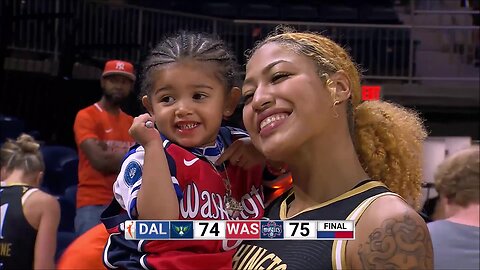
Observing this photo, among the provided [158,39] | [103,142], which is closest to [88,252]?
[103,142]

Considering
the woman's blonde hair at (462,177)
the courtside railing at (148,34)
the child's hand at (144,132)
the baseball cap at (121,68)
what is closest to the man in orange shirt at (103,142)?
the baseball cap at (121,68)

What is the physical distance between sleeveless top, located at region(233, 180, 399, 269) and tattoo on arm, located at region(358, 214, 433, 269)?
3 centimetres

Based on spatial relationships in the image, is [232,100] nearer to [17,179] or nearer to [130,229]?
[130,229]

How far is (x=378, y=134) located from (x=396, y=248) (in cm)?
26

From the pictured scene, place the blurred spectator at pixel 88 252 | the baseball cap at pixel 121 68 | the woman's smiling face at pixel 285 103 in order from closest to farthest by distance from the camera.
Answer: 1. the woman's smiling face at pixel 285 103
2. the blurred spectator at pixel 88 252
3. the baseball cap at pixel 121 68

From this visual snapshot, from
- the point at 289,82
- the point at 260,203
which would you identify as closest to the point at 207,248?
the point at 260,203

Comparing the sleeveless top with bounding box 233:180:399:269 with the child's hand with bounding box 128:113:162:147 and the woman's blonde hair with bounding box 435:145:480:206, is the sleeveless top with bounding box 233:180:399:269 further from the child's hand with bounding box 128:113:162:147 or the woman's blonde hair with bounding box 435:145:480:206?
the woman's blonde hair with bounding box 435:145:480:206

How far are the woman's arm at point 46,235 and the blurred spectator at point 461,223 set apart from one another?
134 centimetres

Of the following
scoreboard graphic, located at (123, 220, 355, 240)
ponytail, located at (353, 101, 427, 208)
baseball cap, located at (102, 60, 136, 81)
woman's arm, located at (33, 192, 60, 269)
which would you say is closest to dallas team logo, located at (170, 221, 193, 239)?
scoreboard graphic, located at (123, 220, 355, 240)

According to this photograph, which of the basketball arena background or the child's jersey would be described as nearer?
the child's jersey

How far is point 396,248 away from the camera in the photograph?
3.13ft

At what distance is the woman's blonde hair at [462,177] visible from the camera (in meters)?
2.03

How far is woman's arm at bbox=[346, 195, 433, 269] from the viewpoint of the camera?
0.95 metres

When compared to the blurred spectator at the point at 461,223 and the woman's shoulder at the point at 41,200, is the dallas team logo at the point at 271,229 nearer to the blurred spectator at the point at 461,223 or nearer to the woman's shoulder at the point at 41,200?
the blurred spectator at the point at 461,223
